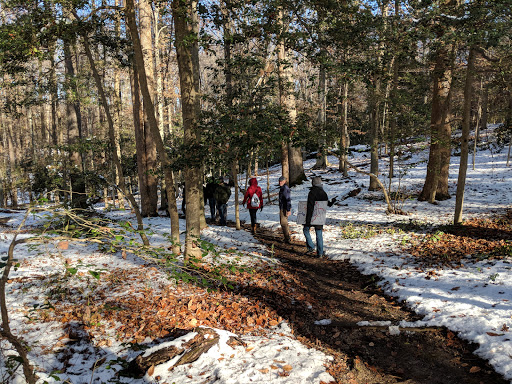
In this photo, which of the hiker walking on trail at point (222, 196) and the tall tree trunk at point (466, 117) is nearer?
the tall tree trunk at point (466, 117)

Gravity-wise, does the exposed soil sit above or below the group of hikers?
below

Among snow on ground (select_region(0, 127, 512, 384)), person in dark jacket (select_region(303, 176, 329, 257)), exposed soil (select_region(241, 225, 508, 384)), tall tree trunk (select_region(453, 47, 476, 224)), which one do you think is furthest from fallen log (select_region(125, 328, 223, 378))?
tall tree trunk (select_region(453, 47, 476, 224))

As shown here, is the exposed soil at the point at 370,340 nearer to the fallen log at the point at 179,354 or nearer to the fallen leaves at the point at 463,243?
the fallen log at the point at 179,354

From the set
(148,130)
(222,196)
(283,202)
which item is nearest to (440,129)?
(283,202)

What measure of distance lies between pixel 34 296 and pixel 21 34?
16.6 ft

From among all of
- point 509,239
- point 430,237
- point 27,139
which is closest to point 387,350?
point 430,237

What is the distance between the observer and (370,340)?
4.34 m

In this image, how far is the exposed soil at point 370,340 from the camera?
11.6ft

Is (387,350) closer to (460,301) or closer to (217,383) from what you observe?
(460,301)

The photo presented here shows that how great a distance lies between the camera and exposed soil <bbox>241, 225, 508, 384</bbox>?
354cm

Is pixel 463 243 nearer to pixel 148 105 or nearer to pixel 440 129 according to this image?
pixel 440 129

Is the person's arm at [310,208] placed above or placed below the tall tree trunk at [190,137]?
below

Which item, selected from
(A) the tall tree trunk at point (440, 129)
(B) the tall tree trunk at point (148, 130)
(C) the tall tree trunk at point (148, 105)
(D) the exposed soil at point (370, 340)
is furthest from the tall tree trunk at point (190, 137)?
(A) the tall tree trunk at point (440, 129)

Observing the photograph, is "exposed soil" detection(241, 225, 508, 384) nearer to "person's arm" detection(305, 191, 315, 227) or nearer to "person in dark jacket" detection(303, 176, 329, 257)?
"person in dark jacket" detection(303, 176, 329, 257)
